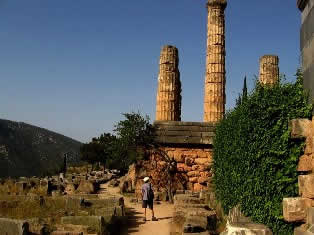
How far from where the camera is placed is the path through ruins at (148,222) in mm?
11562

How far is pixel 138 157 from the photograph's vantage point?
16.5 meters

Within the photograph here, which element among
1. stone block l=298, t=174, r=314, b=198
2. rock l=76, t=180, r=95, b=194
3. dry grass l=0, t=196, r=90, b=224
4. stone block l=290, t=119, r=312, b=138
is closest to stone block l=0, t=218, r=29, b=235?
dry grass l=0, t=196, r=90, b=224

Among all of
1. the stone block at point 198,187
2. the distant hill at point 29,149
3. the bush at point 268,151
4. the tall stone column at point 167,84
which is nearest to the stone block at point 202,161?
the stone block at point 198,187

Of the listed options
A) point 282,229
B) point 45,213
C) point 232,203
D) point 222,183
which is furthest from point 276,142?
point 45,213

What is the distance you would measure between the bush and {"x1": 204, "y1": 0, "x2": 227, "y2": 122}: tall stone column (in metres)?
10.2

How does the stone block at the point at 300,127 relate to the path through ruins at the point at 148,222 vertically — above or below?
above

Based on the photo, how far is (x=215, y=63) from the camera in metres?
20.4

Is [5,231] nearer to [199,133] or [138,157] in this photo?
[138,157]

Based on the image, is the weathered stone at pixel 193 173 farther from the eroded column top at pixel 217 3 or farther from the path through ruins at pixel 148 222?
the eroded column top at pixel 217 3

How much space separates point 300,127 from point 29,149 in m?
73.0

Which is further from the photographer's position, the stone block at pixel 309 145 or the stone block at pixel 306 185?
the stone block at pixel 309 145

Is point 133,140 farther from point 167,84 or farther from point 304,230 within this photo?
point 304,230

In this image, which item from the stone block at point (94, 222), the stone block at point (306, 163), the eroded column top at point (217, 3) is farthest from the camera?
the eroded column top at point (217, 3)

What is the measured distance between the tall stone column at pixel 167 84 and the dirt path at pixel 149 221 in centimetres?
503
